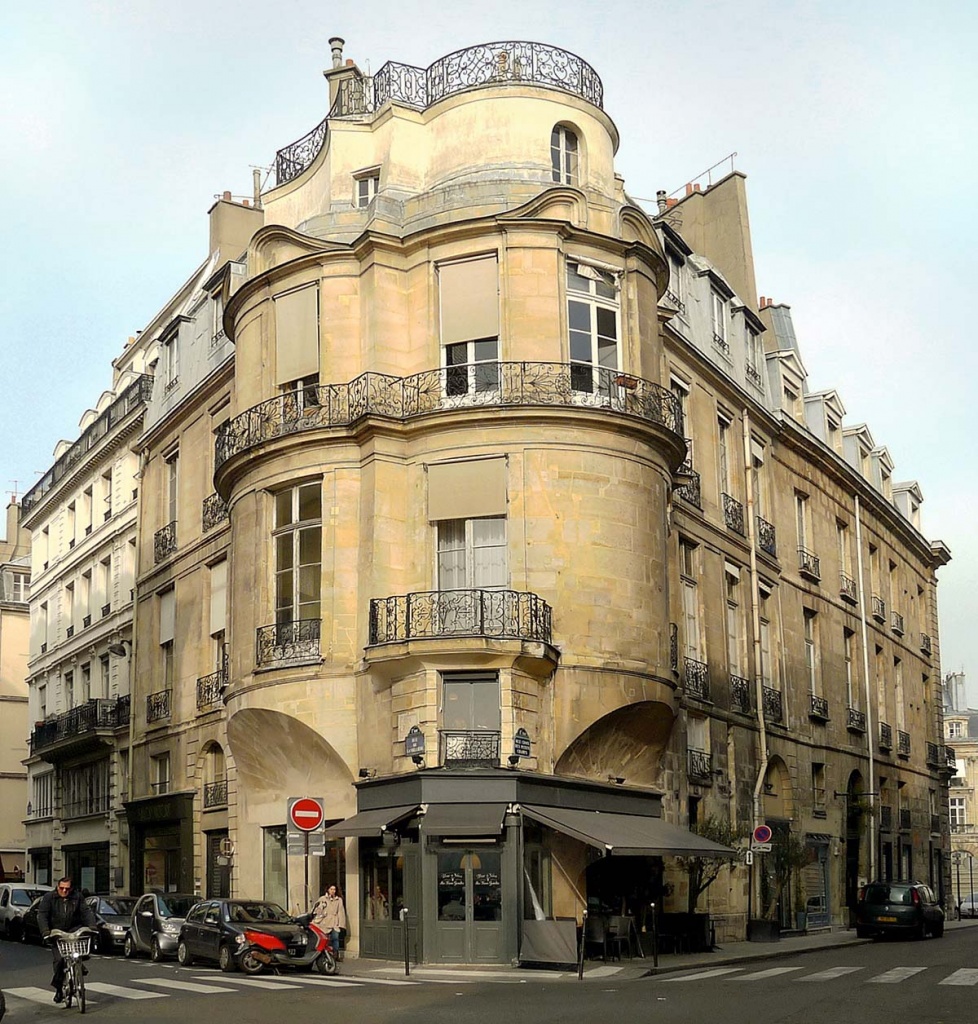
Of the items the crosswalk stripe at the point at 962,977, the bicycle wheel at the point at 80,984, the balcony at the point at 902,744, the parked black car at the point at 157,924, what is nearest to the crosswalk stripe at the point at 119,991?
the bicycle wheel at the point at 80,984

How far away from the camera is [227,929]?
21141mm

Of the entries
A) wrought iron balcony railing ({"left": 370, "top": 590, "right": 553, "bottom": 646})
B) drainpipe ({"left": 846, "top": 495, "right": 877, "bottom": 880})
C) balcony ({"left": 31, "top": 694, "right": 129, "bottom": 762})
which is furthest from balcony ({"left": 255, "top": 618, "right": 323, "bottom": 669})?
drainpipe ({"left": 846, "top": 495, "right": 877, "bottom": 880})

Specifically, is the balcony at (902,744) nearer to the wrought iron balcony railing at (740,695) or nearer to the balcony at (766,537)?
the balcony at (766,537)

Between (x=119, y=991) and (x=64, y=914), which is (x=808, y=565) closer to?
(x=119, y=991)

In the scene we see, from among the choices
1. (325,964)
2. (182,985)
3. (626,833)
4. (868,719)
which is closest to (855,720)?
(868,719)

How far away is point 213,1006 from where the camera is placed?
1555cm

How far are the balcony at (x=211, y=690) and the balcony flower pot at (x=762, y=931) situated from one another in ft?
40.0

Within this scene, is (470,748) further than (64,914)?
Yes

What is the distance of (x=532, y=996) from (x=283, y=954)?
513cm

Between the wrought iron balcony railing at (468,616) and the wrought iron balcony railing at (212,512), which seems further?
the wrought iron balcony railing at (212,512)

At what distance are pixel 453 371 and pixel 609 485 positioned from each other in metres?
3.44

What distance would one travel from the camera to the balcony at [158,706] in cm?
3509

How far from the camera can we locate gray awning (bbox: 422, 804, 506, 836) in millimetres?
22062

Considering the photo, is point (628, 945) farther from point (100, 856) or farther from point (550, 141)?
point (100, 856)
